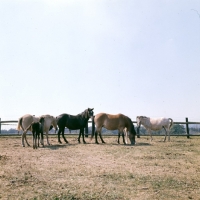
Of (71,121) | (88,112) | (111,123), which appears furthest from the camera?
(71,121)

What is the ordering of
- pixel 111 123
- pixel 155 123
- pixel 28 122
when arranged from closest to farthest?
pixel 28 122 < pixel 111 123 < pixel 155 123

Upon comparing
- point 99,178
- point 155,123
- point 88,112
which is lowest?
point 99,178

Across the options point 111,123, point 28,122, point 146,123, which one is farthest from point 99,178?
point 146,123

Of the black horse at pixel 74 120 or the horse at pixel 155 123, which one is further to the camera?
the horse at pixel 155 123

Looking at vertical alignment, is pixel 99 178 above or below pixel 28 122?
below

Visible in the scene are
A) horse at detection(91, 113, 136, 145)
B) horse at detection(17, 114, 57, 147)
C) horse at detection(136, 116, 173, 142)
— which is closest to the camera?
horse at detection(17, 114, 57, 147)

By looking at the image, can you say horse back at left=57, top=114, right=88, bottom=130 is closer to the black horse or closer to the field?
the black horse

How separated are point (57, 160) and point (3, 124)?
44.9 ft

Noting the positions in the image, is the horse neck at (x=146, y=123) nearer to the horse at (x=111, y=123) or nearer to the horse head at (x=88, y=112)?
the horse at (x=111, y=123)

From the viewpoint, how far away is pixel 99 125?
1378 cm

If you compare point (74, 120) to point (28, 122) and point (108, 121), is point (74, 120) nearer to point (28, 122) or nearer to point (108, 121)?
point (108, 121)

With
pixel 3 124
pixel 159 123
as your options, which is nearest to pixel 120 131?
pixel 159 123

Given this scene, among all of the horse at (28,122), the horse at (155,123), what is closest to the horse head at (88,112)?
the horse at (28,122)

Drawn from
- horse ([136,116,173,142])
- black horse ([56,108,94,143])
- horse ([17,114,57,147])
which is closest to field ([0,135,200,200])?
horse ([17,114,57,147])
